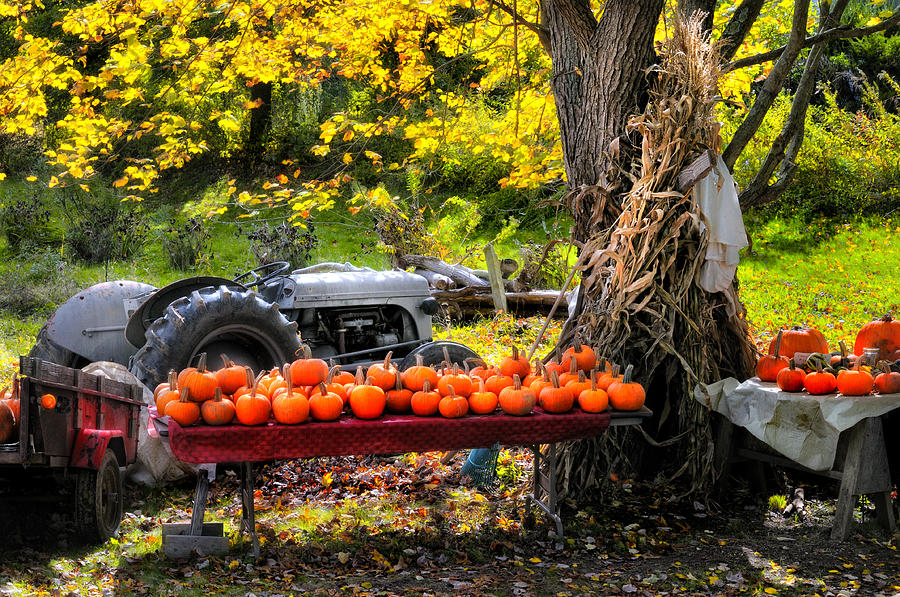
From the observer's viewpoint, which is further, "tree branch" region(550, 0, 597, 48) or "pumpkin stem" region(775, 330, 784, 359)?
"tree branch" region(550, 0, 597, 48)

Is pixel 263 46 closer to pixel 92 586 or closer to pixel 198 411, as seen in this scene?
pixel 198 411

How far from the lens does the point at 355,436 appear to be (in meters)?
4.52

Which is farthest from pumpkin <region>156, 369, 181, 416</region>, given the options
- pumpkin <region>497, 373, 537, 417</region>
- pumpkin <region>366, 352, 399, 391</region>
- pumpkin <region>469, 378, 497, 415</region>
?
pumpkin <region>497, 373, 537, 417</region>

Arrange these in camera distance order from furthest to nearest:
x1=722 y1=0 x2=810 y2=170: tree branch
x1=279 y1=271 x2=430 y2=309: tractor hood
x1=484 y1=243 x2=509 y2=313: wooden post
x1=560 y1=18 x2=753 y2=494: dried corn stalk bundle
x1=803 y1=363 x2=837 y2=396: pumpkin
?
1. x1=484 y1=243 x2=509 y2=313: wooden post
2. x1=279 y1=271 x2=430 y2=309: tractor hood
3. x1=722 y1=0 x2=810 y2=170: tree branch
4. x1=560 y1=18 x2=753 y2=494: dried corn stalk bundle
5. x1=803 y1=363 x2=837 y2=396: pumpkin

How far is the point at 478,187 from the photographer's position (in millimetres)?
19156

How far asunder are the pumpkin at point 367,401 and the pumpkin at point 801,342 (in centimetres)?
270

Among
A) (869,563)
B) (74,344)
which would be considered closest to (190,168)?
(74,344)

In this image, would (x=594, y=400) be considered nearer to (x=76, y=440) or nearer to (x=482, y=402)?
(x=482, y=402)

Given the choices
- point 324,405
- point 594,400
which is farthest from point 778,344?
point 324,405

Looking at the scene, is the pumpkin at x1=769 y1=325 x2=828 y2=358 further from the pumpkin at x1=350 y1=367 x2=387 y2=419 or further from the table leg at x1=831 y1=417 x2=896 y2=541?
the pumpkin at x1=350 y1=367 x2=387 y2=419

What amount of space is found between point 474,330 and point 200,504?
7.43 meters

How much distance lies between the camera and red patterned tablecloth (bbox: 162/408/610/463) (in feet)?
14.3

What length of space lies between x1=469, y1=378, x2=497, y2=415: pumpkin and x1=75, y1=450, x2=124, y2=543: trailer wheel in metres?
2.02

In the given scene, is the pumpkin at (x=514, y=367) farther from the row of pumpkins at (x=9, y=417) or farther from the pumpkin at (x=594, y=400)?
the row of pumpkins at (x=9, y=417)
